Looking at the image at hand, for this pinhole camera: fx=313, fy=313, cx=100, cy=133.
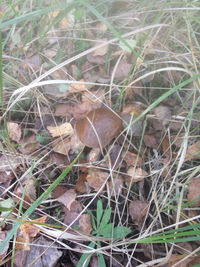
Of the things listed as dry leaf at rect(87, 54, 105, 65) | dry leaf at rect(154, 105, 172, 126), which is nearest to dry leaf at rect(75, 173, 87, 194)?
dry leaf at rect(154, 105, 172, 126)

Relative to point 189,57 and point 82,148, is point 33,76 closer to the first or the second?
point 82,148

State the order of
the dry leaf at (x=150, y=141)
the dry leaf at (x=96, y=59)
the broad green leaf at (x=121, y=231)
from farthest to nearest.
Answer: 1. the dry leaf at (x=96, y=59)
2. the dry leaf at (x=150, y=141)
3. the broad green leaf at (x=121, y=231)

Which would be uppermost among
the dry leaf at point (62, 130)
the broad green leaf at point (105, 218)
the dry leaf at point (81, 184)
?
the dry leaf at point (62, 130)

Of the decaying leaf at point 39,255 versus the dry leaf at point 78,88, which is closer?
the decaying leaf at point 39,255

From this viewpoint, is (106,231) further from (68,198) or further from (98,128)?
(98,128)

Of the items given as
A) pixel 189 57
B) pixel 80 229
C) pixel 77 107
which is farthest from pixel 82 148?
pixel 189 57

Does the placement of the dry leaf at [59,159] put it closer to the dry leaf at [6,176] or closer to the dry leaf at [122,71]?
the dry leaf at [6,176]

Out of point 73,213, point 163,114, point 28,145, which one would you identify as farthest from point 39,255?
point 163,114

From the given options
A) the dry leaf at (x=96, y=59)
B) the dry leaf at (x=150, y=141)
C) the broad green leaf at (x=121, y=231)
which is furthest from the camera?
the dry leaf at (x=96, y=59)

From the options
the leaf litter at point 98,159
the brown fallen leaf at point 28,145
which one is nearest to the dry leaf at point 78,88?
the leaf litter at point 98,159
